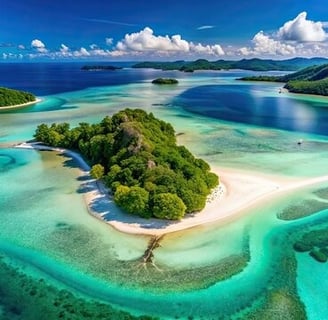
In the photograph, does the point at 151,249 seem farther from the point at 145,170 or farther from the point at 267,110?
the point at 267,110

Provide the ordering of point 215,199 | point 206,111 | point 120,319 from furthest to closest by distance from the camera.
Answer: point 206,111 → point 215,199 → point 120,319

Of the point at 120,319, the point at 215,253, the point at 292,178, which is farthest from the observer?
the point at 292,178

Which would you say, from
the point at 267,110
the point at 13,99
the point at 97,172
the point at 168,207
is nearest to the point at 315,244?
the point at 168,207

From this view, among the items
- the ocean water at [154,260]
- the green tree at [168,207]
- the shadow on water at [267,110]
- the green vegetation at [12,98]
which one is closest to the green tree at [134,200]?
the green tree at [168,207]

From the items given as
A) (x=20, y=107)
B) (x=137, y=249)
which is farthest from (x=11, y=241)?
(x=20, y=107)

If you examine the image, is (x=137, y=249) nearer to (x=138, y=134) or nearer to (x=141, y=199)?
(x=141, y=199)

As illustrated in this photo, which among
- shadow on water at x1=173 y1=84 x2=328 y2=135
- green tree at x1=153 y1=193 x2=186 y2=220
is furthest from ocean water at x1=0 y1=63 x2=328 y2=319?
shadow on water at x1=173 y1=84 x2=328 y2=135

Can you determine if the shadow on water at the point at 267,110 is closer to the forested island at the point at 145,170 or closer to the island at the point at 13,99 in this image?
the forested island at the point at 145,170
